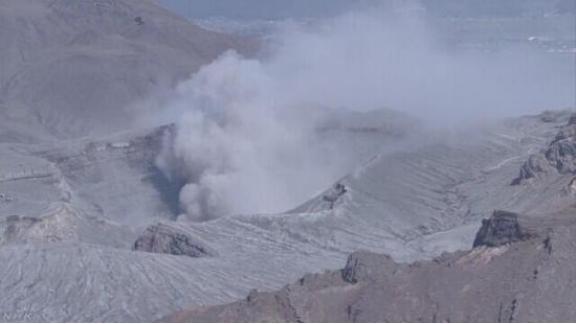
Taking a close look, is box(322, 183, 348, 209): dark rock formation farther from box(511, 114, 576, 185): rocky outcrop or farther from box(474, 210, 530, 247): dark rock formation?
box(474, 210, 530, 247): dark rock formation

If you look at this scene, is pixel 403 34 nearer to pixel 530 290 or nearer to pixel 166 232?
pixel 166 232

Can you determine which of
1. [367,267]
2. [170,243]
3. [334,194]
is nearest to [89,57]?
[334,194]

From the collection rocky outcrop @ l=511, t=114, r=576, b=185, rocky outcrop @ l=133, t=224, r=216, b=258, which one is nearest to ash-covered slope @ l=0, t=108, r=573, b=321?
rocky outcrop @ l=133, t=224, r=216, b=258

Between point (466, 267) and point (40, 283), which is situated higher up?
point (466, 267)

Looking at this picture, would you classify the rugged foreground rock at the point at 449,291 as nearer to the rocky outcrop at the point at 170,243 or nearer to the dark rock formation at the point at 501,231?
the dark rock formation at the point at 501,231

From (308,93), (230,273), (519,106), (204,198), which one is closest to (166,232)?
(230,273)

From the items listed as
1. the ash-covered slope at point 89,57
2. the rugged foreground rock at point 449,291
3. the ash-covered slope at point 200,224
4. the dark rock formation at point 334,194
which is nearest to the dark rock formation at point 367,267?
the rugged foreground rock at point 449,291

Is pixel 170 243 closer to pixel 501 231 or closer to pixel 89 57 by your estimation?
pixel 501 231
